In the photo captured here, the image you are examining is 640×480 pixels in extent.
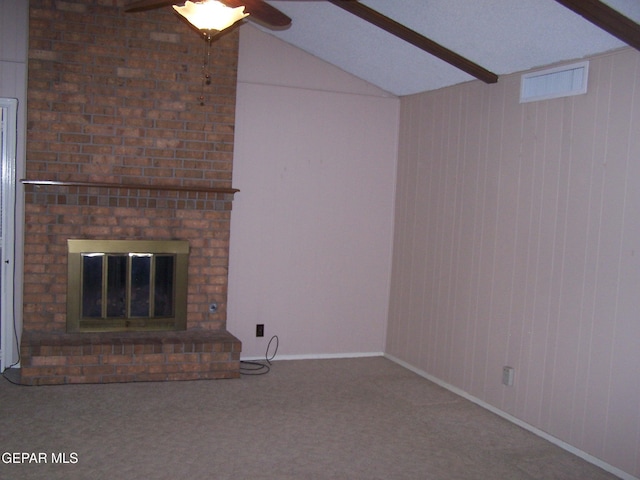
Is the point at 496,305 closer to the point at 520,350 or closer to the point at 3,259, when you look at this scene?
the point at 520,350

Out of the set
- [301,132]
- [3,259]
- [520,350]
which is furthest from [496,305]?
[3,259]

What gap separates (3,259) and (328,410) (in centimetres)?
264

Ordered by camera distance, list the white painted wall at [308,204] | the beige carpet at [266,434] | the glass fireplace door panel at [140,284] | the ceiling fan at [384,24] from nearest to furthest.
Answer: the beige carpet at [266,434], the ceiling fan at [384,24], the glass fireplace door panel at [140,284], the white painted wall at [308,204]

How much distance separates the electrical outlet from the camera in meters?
4.16

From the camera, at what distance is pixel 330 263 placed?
18.5 feet

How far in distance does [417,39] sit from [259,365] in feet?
9.26

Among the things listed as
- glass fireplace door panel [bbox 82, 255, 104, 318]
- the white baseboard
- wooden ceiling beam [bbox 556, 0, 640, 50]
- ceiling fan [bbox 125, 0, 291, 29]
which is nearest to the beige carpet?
the white baseboard

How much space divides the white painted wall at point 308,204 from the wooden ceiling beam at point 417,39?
138 centimetres

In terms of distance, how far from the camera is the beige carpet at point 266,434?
3.27 meters

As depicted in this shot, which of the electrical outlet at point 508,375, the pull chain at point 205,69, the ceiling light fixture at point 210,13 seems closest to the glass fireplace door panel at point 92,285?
the pull chain at point 205,69

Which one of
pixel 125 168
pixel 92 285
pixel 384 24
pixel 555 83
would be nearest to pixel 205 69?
pixel 125 168

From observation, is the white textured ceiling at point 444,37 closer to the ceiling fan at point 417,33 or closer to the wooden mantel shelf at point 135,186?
the ceiling fan at point 417,33

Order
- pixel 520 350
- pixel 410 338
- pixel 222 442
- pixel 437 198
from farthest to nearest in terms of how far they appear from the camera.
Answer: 1. pixel 410 338
2. pixel 437 198
3. pixel 520 350
4. pixel 222 442

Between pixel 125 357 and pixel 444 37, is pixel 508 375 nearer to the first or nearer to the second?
pixel 444 37
